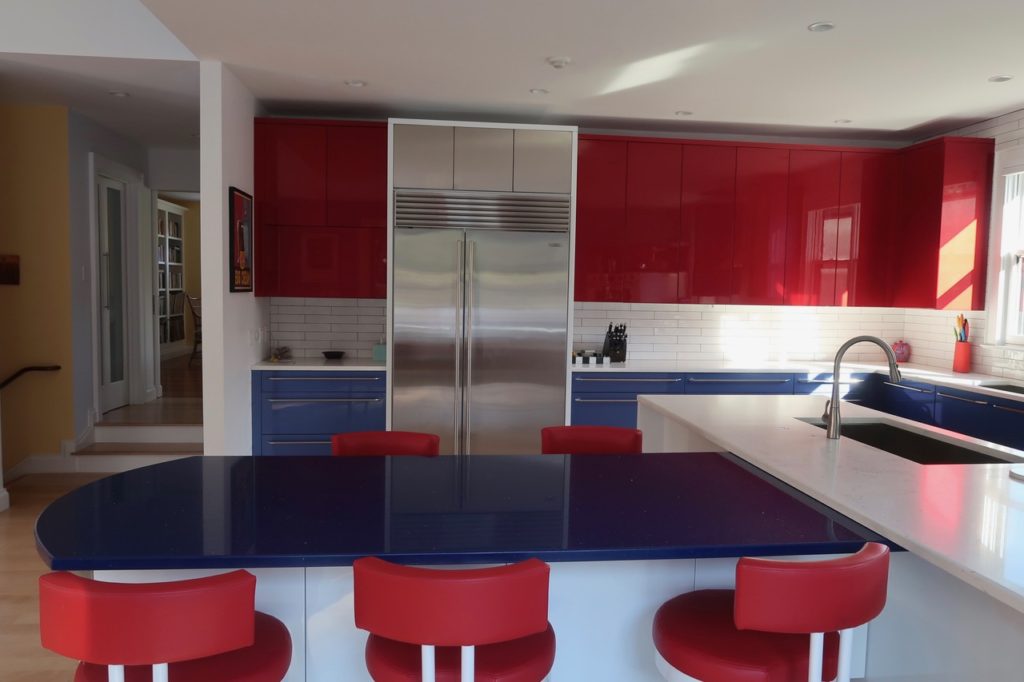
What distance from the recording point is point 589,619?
6.71 feet

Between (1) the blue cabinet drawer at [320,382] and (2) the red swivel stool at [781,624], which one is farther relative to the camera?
(1) the blue cabinet drawer at [320,382]

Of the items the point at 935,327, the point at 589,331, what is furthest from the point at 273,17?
the point at 935,327

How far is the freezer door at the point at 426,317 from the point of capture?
15.5ft

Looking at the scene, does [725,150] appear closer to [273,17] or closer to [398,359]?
[398,359]

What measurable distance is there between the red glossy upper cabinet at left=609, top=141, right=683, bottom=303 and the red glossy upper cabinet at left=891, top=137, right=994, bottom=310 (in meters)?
1.79

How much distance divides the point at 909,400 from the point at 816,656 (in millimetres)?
3893

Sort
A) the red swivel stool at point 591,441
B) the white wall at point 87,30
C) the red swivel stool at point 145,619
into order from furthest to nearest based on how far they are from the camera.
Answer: the white wall at point 87,30 → the red swivel stool at point 591,441 → the red swivel stool at point 145,619

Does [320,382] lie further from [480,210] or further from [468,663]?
[468,663]

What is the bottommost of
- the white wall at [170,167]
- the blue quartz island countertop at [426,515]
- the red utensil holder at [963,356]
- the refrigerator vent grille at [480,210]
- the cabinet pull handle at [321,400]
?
the cabinet pull handle at [321,400]

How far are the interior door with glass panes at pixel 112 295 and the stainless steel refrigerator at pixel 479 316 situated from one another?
298 cm

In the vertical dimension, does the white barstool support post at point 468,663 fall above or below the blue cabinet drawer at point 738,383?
below

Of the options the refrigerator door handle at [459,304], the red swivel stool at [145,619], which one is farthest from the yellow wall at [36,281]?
the red swivel stool at [145,619]

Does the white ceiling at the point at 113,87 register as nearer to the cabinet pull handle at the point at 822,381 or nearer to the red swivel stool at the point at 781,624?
the red swivel stool at the point at 781,624

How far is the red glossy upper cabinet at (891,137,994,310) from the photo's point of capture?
5.00 meters
